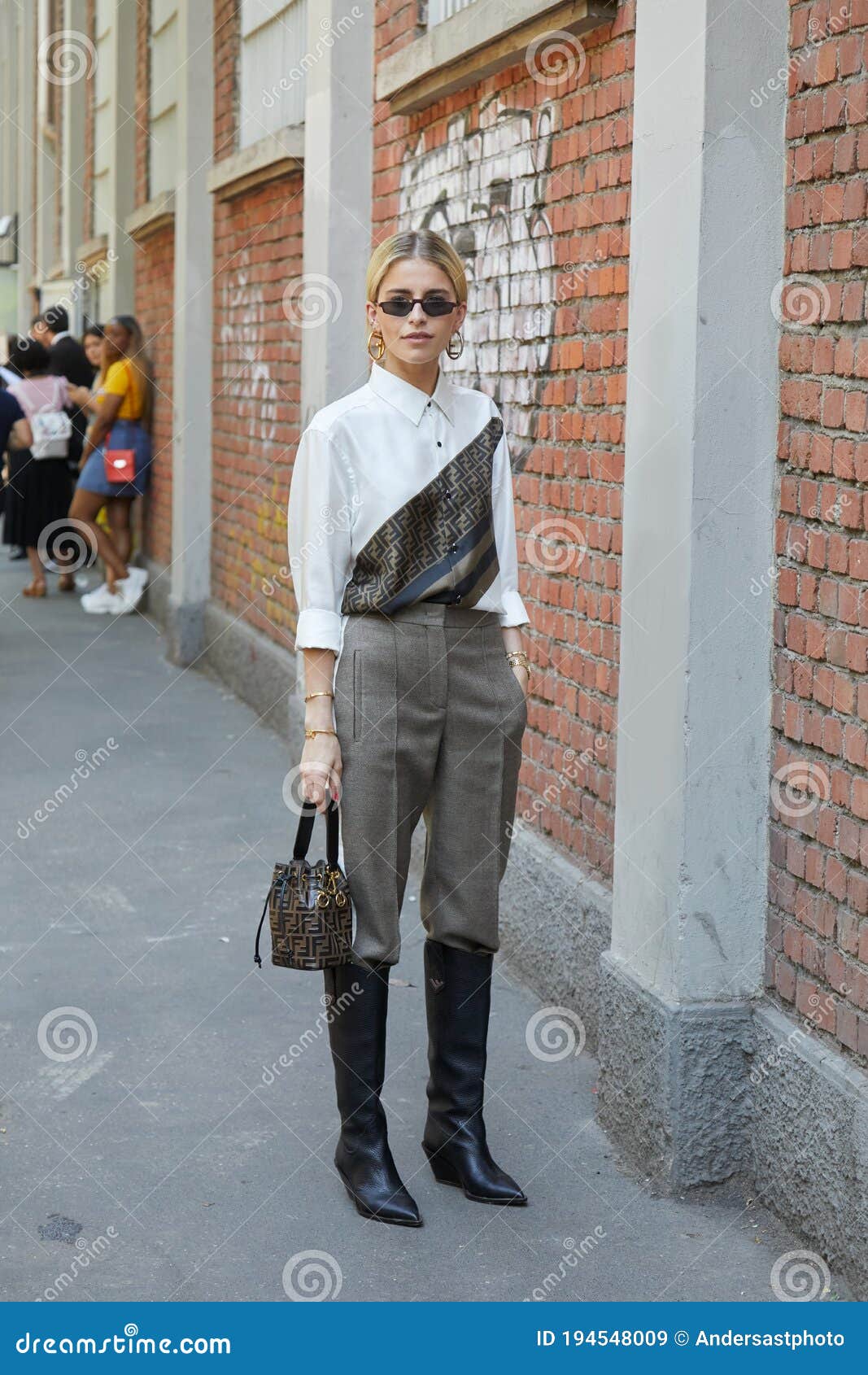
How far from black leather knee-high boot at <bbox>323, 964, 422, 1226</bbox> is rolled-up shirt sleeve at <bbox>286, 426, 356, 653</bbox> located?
28.6 inches

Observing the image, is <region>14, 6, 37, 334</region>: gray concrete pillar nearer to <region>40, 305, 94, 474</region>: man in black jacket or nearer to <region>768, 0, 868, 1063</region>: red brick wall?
<region>40, 305, 94, 474</region>: man in black jacket

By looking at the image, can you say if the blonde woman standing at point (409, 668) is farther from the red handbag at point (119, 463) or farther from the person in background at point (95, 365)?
the person in background at point (95, 365)

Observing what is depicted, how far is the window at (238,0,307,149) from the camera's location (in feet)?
29.7

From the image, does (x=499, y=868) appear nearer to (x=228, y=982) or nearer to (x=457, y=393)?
(x=457, y=393)

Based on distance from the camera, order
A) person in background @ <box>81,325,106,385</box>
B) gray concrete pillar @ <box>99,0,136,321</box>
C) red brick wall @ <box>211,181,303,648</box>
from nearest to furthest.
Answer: red brick wall @ <box>211,181,303,648</box> < person in background @ <box>81,325,106,385</box> < gray concrete pillar @ <box>99,0,136,321</box>

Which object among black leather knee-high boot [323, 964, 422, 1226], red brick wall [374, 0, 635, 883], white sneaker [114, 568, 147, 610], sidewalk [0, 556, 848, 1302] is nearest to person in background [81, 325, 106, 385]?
white sneaker [114, 568, 147, 610]

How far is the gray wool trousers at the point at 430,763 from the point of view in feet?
12.3

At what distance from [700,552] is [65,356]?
37.9ft

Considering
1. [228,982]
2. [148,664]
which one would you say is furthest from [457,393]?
[148,664]

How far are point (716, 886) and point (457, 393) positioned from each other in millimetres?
1213

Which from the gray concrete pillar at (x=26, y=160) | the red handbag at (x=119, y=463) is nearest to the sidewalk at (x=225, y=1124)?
the red handbag at (x=119, y=463)

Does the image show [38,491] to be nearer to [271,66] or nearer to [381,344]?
[271,66]

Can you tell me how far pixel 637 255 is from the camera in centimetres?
417

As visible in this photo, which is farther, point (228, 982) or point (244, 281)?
point (244, 281)
